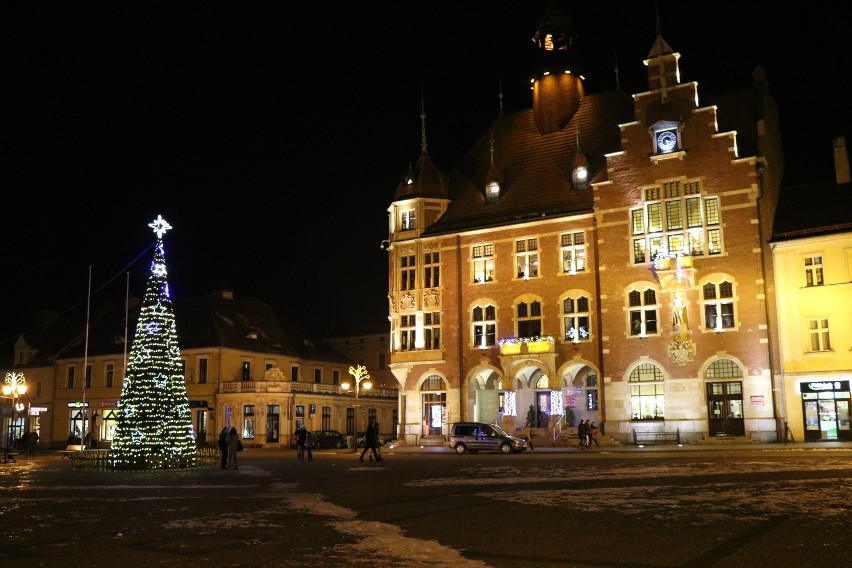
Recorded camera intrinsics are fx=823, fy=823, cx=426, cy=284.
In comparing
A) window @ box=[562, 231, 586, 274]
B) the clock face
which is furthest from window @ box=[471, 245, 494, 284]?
the clock face

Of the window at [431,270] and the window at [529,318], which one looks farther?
the window at [431,270]

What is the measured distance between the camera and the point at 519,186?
52875 mm

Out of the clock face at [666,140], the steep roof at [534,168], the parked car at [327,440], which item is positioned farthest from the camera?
the parked car at [327,440]

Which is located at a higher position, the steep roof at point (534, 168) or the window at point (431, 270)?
the steep roof at point (534, 168)

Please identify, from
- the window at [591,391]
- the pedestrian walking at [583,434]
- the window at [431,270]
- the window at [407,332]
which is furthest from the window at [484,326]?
the pedestrian walking at [583,434]

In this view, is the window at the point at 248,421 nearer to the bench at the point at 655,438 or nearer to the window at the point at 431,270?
the window at the point at 431,270

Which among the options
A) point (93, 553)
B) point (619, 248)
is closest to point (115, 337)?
point (619, 248)

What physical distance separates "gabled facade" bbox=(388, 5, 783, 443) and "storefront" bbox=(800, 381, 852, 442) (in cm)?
184

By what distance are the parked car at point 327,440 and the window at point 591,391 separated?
18.4 metres

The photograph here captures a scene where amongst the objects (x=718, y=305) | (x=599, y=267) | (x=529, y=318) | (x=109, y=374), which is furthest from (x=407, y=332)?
(x=109, y=374)

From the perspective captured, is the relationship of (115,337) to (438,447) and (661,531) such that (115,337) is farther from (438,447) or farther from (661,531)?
(661,531)

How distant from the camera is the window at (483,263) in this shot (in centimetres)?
5147

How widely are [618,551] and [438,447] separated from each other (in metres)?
37.9

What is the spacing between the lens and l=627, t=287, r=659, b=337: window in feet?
150
